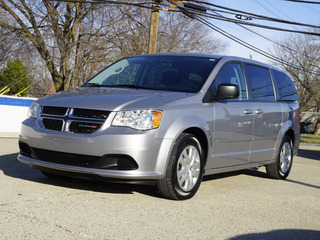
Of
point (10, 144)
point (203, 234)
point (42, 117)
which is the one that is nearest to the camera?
point (203, 234)

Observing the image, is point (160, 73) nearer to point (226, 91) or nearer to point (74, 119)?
point (226, 91)

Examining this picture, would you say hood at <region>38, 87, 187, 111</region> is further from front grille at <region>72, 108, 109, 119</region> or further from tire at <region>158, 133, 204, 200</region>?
tire at <region>158, 133, 204, 200</region>

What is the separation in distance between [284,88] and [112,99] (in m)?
4.08

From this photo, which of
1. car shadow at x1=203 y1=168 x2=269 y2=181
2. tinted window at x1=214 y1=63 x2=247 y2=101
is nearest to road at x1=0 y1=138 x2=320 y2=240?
car shadow at x1=203 y1=168 x2=269 y2=181

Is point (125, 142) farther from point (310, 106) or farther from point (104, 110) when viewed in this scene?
point (310, 106)

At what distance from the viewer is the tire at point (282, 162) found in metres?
8.09

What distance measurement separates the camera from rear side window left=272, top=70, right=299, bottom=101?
826 centimetres

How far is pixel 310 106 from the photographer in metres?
56.1

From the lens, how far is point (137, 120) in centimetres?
523

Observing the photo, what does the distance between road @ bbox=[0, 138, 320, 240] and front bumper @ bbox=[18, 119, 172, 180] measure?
32cm

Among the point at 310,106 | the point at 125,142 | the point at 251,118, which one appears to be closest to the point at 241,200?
the point at 251,118

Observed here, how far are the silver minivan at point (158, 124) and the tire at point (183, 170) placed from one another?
0.04 feet

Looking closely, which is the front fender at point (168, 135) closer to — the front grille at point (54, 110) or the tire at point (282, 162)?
the front grille at point (54, 110)

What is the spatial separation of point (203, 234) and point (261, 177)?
448cm
